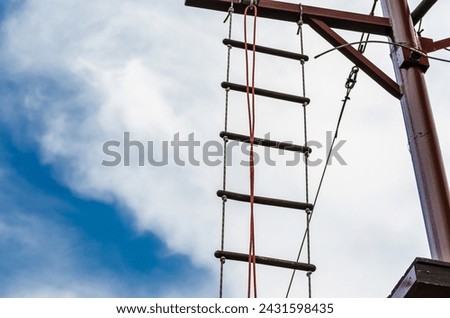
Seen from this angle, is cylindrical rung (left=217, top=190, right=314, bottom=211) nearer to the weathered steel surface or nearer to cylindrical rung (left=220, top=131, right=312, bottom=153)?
cylindrical rung (left=220, top=131, right=312, bottom=153)

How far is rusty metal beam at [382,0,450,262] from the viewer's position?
4.46 meters

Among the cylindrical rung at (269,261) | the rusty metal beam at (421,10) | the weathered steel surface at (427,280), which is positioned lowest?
the weathered steel surface at (427,280)

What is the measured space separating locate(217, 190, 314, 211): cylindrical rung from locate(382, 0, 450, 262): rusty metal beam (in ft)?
2.38

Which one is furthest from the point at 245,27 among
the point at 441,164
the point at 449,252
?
the point at 449,252

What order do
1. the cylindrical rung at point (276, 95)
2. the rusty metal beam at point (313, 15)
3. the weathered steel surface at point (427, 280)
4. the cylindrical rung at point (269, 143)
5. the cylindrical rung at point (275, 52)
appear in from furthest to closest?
the cylindrical rung at point (275, 52), the rusty metal beam at point (313, 15), the cylindrical rung at point (276, 95), the cylindrical rung at point (269, 143), the weathered steel surface at point (427, 280)

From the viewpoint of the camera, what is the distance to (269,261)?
15.3 ft

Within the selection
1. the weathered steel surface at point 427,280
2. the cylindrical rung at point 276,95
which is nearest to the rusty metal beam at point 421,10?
the cylindrical rung at point 276,95

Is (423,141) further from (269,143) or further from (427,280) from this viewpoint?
(427,280)

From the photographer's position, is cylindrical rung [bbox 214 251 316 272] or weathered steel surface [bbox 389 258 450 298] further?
cylindrical rung [bbox 214 251 316 272]

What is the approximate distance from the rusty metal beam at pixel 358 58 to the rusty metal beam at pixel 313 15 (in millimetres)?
70

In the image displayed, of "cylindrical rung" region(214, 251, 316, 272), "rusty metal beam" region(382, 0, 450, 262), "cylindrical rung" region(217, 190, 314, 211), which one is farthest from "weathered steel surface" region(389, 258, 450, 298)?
"cylindrical rung" region(217, 190, 314, 211)

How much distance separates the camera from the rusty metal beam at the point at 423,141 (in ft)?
14.6

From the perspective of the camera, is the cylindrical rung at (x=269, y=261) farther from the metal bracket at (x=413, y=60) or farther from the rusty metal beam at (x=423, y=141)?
the metal bracket at (x=413, y=60)
